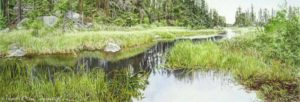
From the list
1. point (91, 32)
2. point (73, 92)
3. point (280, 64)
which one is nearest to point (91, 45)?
point (91, 32)

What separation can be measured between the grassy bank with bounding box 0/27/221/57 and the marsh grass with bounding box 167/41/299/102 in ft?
0.31

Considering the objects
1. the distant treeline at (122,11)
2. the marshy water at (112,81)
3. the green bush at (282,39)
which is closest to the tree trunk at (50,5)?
the distant treeline at (122,11)

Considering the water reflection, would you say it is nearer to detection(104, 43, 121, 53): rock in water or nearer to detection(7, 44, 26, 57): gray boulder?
detection(104, 43, 121, 53): rock in water

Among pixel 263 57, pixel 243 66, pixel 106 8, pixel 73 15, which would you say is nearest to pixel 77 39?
pixel 73 15

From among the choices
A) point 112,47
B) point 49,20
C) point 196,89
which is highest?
point 49,20

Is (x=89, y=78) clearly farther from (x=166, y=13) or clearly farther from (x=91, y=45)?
(x=166, y=13)

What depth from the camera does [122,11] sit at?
2.87 meters

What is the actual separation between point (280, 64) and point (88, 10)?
1086 millimetres

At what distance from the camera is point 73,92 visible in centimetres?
283

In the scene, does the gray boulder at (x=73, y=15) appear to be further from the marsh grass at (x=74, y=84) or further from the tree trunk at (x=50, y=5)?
the marsh grass at (x=74, y=84)

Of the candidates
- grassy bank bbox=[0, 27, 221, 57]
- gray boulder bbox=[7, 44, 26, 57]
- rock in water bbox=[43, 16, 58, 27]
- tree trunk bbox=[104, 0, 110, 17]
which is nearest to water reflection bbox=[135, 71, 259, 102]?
grassy bank bbox=[0, 27, 221, 57]

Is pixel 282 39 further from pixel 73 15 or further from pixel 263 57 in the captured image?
pixel 73 15

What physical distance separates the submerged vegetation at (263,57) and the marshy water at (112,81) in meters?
0.05

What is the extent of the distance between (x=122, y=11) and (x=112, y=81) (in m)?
0.39
